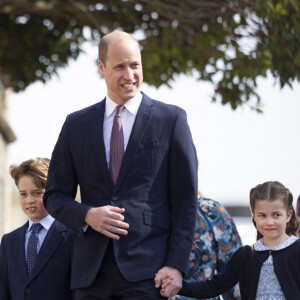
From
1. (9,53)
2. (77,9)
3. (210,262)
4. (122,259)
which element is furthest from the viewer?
(9,53)

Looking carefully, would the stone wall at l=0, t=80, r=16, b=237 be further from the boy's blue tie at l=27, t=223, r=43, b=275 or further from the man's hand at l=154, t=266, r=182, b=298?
the man's hand at l=154, t=266, r=182, b=298

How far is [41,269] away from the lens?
5.43 meters

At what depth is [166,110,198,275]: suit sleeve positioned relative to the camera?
4.48 m

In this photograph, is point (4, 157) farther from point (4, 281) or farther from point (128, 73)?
point (128, 73)

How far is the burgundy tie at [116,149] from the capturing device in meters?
4.59

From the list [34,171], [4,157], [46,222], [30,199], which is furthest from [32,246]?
[4,157]

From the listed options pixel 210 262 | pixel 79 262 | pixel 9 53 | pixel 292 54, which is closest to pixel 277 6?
pixel 292 54

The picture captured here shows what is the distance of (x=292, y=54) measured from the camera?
320 inches

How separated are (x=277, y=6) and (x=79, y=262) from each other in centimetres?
433

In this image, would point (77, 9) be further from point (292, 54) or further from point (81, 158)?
point (81, 158)

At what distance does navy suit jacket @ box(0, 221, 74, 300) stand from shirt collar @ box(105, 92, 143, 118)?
1078 mm

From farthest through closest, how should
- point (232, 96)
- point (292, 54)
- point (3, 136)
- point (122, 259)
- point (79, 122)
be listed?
point (3, 136) < point (232, 96) < point (292, 54) < point (79, 122) < point (122, 259)

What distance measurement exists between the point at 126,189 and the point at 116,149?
0.68 ft

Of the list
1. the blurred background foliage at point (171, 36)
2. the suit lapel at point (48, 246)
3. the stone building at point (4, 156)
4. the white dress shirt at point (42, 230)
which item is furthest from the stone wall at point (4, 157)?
the suit lapel at point (48, 246)
